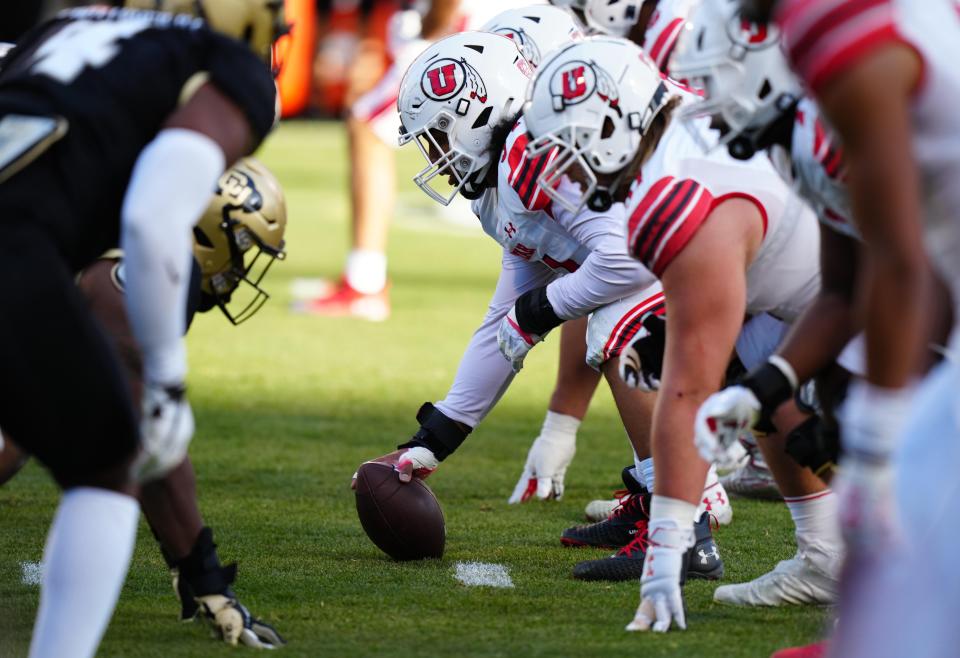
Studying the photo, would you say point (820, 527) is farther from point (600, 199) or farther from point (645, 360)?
point (600, 199)

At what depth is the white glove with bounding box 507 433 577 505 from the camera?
17.3ft

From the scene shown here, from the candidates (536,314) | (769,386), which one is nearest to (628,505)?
(536,314)

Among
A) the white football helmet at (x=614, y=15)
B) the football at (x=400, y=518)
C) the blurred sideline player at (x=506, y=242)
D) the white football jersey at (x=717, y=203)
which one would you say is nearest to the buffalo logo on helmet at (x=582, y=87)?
the white football jersey at (x=717, y=203)

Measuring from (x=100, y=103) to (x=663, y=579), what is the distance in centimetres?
163

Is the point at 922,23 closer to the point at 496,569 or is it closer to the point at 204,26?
the point at 204,26

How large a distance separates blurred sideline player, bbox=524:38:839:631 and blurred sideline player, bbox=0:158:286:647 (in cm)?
80

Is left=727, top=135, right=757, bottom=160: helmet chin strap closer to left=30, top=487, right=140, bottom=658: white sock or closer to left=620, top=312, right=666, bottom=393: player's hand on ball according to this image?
left=620, top=312, right=666, bottom=393: player's hand on ball

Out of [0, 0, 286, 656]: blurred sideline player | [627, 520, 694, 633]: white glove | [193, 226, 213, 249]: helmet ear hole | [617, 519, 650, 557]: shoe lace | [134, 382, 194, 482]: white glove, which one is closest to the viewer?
[0, 0, 286, 656]: blurred sideline player

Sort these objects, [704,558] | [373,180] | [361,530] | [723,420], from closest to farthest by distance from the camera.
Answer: [723,420] → [704,558] → [361,530] → [373,180]

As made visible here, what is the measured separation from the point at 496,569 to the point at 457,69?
1.49 meters

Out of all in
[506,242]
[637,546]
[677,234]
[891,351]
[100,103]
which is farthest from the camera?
[506,242]

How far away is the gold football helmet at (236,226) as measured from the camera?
12.9 ft

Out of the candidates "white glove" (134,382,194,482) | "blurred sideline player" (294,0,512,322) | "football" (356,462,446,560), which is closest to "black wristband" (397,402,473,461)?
"football" (356,462,446,560)

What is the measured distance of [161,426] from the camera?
2.74 m
